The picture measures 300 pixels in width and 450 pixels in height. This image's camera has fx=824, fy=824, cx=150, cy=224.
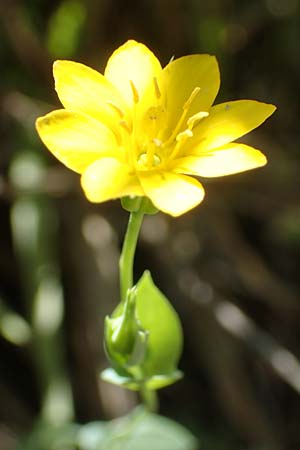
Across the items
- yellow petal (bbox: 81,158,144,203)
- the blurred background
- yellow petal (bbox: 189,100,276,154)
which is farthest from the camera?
the blurred background

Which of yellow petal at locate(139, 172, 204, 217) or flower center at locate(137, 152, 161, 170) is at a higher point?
yellow petal at locate(139, 172, 204, 217)

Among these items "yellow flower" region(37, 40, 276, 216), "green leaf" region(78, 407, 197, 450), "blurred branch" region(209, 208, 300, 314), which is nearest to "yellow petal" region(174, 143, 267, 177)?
"yellow flower" region(37, 40, 276, 216)

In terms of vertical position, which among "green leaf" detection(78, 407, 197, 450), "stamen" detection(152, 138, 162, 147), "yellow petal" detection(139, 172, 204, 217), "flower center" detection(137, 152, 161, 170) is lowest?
"green leaf" detection(78, 407, 197, 450)

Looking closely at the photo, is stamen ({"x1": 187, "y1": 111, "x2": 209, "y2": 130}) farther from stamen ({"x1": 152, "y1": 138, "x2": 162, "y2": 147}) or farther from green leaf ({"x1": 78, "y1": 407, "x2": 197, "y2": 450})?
green leaf ({"x1": 78, "y1": 407, "x2": 197, "y2": 450})

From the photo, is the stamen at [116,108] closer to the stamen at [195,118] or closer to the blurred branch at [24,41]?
the stamen at [195,118]

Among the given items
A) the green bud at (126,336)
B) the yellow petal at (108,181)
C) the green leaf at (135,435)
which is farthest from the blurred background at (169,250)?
the yellow petal at (108,181)

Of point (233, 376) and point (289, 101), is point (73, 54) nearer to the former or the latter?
→ point (289, 101)

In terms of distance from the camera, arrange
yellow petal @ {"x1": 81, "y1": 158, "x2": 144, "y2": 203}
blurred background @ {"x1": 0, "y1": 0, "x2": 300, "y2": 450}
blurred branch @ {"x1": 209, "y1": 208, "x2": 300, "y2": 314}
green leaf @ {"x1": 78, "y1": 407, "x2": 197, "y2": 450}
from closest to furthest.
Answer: yellow petal @ {"x1": 81, "y1": 158, "x2": 144, "y2": 203} → green leaf @ {"x1": 78, "y1": 407, "x2": 197, "y2": 450} → blurred background @ {"x1": 0, "y1": 0, "x2": 300, "y2": 450} → blurred branch @ {"x1": 209, "y1": 208, "x2": 300, "y2": 314}

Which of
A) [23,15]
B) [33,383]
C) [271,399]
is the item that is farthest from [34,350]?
[23,15]
